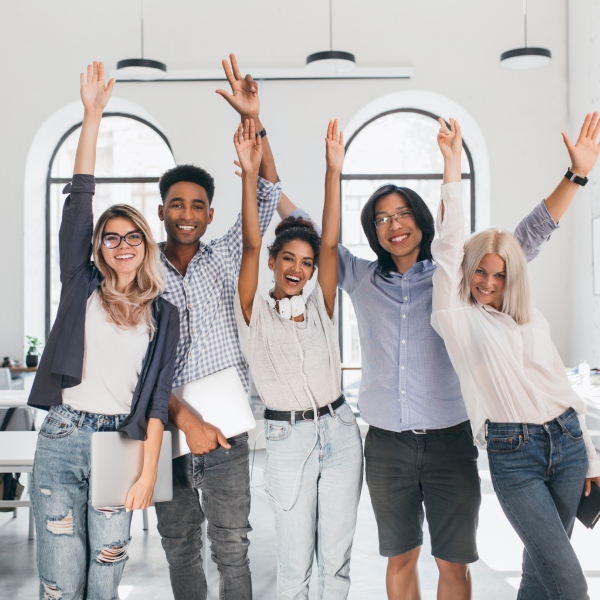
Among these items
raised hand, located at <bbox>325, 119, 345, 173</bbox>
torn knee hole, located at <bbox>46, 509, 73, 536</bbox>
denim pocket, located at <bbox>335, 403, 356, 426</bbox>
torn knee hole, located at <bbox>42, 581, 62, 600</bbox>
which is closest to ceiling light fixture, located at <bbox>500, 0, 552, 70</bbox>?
raised hand, located at <bbox>325, 119, 345, 173</bbox>

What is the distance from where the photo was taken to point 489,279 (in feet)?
6.66

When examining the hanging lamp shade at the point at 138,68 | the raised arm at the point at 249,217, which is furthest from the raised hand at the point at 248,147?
the hanging lamp shade at the point at 138,68

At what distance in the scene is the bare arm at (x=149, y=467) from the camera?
1.90m

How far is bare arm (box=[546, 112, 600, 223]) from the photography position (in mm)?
2209

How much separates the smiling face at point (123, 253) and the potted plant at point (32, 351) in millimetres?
4890

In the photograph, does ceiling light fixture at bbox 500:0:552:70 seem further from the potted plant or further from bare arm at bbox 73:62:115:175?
the potted plant

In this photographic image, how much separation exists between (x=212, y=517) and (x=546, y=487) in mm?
1034

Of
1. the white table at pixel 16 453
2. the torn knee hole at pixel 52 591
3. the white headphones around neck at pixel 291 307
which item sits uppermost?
the white headphones around neck at pixel 291 307

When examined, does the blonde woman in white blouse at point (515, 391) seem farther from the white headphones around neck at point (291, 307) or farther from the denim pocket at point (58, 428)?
the denim pocket at point (58, 428)

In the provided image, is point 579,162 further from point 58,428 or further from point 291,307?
point 58,428

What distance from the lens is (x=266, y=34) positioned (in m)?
6.84

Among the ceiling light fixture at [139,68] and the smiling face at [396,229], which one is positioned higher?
the ceiling light fixture at [139,68]

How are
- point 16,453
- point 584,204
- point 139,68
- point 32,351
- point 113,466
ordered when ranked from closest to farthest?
point 113,466
point 16,453
point 139,68
point 584,204
point 32,351

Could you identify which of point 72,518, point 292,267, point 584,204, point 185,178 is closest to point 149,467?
point 72,518
